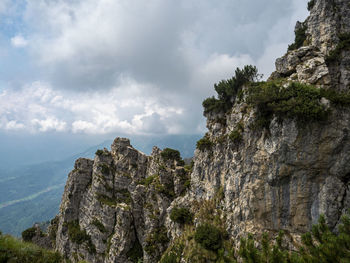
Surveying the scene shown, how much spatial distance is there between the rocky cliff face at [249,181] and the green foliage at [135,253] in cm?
22

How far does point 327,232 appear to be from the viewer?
15.6 meters

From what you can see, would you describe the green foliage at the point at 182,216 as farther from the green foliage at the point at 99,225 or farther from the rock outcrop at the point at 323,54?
the rock outcrop at the point at 323,54

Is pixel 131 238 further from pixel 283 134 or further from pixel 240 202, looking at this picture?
pixel 283 134

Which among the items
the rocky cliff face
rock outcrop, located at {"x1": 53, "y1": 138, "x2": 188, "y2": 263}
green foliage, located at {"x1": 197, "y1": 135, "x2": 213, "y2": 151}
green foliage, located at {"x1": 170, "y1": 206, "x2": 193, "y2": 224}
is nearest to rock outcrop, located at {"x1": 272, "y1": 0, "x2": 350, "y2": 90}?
the rocky cliff face

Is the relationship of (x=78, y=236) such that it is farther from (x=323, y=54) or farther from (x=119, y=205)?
(x=323, y=54)

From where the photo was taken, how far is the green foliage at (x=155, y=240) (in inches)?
1662

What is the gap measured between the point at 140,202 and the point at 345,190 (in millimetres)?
43369

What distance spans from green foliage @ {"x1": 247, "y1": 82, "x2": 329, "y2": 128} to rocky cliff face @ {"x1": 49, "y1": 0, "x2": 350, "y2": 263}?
102 cm

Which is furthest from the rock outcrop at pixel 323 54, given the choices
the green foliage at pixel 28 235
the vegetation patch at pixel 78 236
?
the green foliage at pixel 28 235

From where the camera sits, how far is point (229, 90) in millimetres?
39438

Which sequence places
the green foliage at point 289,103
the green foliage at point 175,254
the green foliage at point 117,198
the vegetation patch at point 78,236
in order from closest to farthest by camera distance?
the green foliage at point 289,103, the green foliage at point 175,254, the vegetation patch at point 78,236, the green foliage at point 117,198

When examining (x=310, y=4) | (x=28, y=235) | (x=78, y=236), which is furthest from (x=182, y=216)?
(x=28, y=235)

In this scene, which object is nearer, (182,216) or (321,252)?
(321,252)

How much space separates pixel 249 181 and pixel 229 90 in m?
19.4
